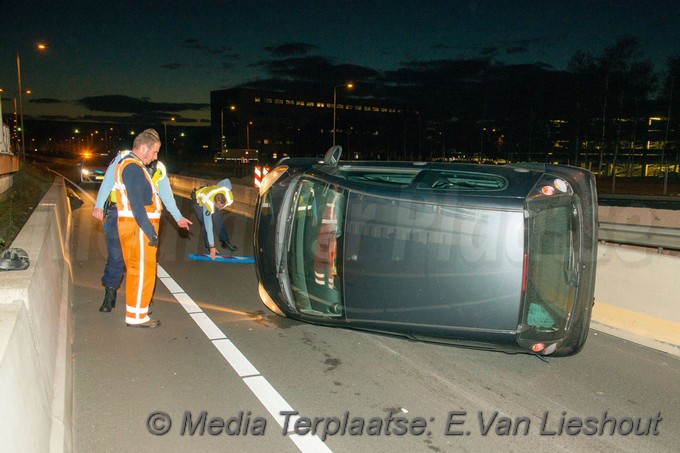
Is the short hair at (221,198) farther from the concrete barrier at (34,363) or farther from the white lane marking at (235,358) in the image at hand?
the concrete barrier at (34,363)

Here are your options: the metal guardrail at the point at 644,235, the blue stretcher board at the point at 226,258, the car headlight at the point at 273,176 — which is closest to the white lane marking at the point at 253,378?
the car headlight at the point at 273,176

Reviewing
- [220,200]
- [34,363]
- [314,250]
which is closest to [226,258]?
[220,200]

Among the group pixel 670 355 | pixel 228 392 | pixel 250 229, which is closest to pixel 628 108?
pixel 250 229

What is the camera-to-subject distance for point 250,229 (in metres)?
14.7

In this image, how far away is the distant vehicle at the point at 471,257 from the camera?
4.59m

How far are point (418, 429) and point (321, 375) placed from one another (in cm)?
124

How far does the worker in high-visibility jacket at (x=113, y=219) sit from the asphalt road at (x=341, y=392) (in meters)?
0.39

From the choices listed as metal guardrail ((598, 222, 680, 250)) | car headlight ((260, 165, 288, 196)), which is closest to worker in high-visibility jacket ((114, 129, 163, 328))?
car headlight ((260, 165, 288, 196))

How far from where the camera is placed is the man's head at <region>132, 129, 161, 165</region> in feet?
20.5

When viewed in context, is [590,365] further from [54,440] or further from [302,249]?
[54,440]

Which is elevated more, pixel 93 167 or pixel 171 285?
pixel 93 167

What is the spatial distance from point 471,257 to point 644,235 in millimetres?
5357

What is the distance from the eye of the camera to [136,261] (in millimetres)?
6098

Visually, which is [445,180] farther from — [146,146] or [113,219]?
[113,219]
